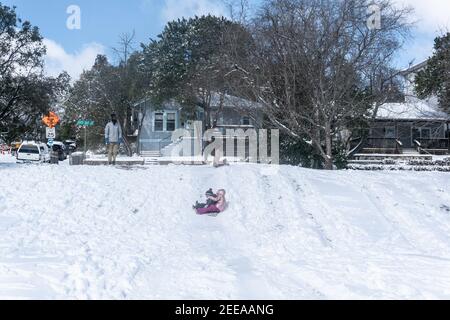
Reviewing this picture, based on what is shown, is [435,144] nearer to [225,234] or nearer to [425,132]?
[425,132]

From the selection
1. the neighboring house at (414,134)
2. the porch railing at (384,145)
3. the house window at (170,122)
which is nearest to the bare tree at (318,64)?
the neighboring house at (414,134)

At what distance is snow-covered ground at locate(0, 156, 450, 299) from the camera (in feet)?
18.8

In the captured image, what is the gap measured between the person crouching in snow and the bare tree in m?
6.84

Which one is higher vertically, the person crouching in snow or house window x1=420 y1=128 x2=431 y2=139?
house window x1=420 y1=128 x2=431 y2=139

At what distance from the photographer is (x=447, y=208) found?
34.6 feet

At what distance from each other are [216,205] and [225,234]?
4.75 ft

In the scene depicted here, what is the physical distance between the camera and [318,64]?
1608 cm

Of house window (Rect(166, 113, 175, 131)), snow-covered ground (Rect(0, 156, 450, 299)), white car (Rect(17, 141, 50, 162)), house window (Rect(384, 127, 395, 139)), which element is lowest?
snow-covered ground (Rect(0, 156, 450, 299))

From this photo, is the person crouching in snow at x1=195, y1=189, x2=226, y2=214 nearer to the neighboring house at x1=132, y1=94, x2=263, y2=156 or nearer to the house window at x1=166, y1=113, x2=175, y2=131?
the neighboring house at x1=132, y1=94, x2=263, y2=156

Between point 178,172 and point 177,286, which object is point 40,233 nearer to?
point 177,286

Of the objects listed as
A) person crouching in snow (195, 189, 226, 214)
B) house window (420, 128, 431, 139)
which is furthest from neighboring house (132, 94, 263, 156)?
person crouching in snow (195, 189, 226, 214)

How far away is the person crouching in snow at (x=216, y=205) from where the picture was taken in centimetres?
1021

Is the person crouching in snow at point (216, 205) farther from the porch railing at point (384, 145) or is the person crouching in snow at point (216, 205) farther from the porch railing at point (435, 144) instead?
the porch railing at point (435, 144)

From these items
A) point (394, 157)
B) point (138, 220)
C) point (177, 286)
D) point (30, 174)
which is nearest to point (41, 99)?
point (30, 174)
